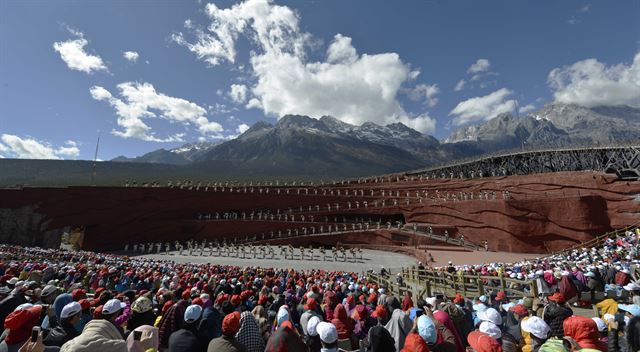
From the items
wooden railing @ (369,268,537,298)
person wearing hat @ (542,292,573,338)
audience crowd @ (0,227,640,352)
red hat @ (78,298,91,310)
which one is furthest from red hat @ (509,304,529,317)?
red hat @ (78,298,91,310)

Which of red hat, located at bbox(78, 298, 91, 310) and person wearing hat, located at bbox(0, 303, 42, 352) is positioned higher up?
person wearing hat, located at bbox(0, 303, 42, 352)

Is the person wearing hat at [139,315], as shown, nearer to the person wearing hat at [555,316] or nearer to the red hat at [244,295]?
the red hat at [244,295]

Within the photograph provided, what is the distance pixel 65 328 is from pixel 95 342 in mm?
2285

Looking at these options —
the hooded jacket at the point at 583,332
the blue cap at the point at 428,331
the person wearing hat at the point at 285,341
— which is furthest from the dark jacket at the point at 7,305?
the hooded jacket at the point at 583,332

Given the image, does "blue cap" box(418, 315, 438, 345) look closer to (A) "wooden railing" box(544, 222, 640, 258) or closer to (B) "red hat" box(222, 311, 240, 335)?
(B) "red hat" box(222, 311, 240, 335)

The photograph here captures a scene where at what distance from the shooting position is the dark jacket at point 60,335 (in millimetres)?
4160

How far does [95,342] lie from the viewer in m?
2.88

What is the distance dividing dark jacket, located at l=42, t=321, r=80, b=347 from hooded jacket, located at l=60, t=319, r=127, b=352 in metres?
1.68

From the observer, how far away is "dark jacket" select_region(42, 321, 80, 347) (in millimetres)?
4160

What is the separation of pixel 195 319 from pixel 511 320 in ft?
21.4

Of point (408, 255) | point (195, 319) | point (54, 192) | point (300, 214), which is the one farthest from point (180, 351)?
point (54, 192)

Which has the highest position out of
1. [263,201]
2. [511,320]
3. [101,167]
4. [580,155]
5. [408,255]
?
[101,167]

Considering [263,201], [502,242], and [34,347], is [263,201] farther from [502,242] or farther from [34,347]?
[34,347]

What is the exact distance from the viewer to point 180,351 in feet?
13.3
